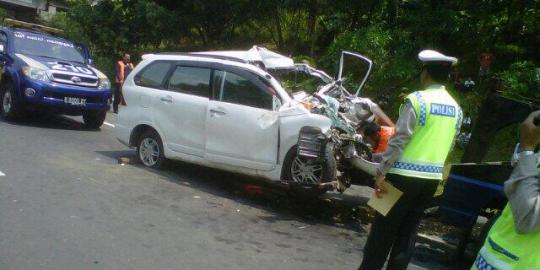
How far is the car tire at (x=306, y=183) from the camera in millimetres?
6395

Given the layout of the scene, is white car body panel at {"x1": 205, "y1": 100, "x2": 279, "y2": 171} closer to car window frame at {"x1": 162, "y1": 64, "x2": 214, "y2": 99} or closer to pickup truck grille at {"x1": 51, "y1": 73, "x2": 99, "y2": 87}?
car window frame at {"x1": 162, "y1": 64, "x2": 214, "y2": 99}

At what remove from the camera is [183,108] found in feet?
25.0

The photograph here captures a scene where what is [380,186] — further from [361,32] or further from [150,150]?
[361,32]

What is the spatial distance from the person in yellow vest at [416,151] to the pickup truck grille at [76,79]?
8347 mm

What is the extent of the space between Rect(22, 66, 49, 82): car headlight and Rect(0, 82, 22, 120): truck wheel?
49cm

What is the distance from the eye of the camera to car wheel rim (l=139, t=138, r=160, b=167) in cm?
812

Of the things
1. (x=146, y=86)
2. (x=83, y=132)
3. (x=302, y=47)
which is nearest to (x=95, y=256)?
(x=146, y=86)

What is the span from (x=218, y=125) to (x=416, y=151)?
3756mm

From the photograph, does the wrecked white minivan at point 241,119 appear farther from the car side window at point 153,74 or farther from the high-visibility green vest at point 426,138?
the high-visibility green vest at point 426,138

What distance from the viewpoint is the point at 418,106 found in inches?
152

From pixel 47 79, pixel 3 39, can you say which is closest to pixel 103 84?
pixel 47 79

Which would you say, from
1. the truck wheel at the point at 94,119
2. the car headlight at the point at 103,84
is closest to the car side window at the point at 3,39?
the car headlight at the point at 103,84

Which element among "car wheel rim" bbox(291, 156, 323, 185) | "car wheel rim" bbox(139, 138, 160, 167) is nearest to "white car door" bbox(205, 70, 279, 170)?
"car wheel rim" bbox(291, 156, 323, 185)

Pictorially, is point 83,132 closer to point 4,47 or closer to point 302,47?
point 4,47
